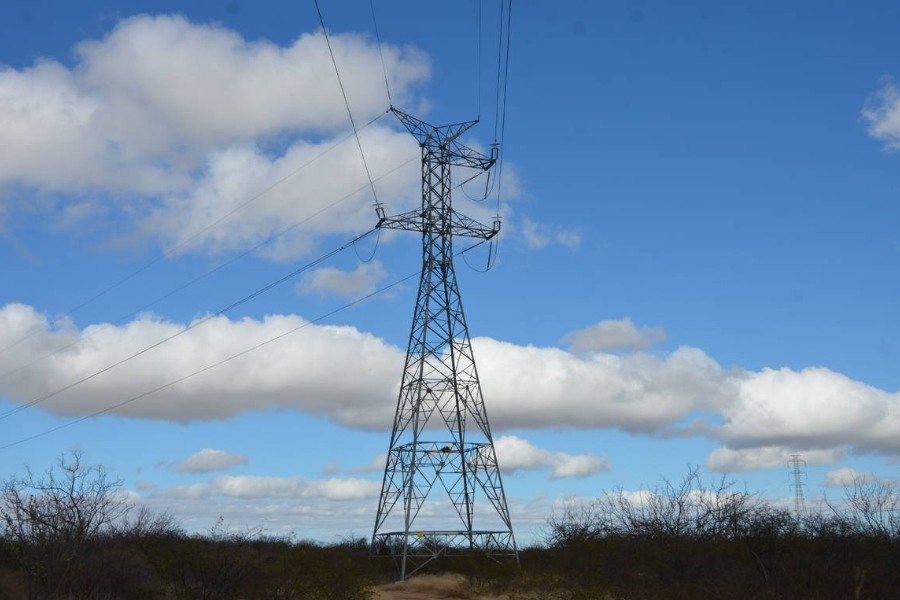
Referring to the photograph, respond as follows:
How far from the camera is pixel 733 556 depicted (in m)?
36.0

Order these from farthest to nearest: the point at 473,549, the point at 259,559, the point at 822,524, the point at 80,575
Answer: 1. the point at 822,524
2. the point at 473,549
3. the point at 259,559
4. the point at 80,575

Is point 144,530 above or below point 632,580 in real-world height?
above

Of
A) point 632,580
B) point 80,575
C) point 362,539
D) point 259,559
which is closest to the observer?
point 80,575

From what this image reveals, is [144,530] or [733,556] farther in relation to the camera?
[144,530]

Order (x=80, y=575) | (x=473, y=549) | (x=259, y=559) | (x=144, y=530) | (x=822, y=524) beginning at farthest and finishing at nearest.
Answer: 1. (x=144, y=530)
2. (x=822, y=524)
3. (x=473, y=549)
4. (x=259, y=559)
5. (x=80, y=575)

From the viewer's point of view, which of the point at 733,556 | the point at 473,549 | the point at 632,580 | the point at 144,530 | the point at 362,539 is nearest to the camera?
the point at 632,580

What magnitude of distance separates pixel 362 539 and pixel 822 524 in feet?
91.0

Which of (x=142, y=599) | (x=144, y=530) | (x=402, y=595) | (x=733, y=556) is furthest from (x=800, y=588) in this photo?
(x=144, y=530)

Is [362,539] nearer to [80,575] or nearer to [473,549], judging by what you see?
[473,549]

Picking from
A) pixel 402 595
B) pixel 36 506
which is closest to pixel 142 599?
pixel 36 506

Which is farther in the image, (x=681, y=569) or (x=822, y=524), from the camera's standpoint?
Result: (x=822, y=524)

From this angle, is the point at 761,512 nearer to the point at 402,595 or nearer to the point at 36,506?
the point at 402,595

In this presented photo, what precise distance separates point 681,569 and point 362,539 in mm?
27387

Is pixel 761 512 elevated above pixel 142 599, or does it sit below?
above
